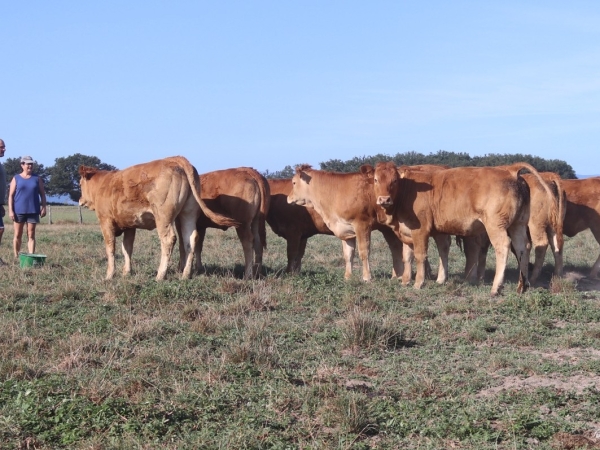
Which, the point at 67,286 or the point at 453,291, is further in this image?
the point at 453,291

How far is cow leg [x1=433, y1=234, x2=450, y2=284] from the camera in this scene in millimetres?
12383

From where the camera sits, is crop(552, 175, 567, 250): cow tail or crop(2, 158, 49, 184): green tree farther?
crop(2, 158, 49, 184): green tree

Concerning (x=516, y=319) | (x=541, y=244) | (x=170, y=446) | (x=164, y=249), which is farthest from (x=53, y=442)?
(x=541, y=244)

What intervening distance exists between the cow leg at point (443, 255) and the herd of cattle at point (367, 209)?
0.06 feet

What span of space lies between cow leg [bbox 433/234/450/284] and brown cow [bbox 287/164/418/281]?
541 mm

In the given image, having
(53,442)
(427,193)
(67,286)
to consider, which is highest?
(427,193)

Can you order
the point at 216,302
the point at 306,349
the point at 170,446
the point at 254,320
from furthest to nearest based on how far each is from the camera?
Answer: the point at 216,302
the point at 254,320
the point at 306,349
the point at 170,446

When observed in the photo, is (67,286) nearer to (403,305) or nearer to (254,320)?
(254,320)

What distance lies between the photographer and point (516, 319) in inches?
364

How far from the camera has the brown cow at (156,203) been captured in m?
11.9

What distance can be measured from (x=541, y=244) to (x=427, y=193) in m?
2.48

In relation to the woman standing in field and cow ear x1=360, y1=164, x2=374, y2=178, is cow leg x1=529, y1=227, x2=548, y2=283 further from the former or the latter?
the woman standing in field

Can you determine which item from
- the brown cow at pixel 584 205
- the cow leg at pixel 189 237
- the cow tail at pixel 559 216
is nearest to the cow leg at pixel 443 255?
the cow tail at pixel 559 216

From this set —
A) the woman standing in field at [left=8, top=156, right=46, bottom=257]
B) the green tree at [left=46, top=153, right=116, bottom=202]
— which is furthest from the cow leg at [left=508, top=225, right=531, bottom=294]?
the green tree at [left=46, top=153, right=116, bottom=202]
